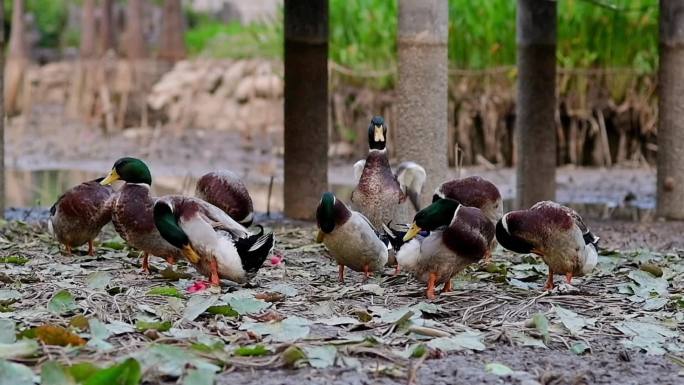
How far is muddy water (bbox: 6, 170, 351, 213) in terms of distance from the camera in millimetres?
14242

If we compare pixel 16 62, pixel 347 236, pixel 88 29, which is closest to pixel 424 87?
pixel 347 236

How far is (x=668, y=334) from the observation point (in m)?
5.81

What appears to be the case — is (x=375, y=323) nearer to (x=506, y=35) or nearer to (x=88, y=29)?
(x=506, y=35)

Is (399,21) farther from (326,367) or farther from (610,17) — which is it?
(610,17)

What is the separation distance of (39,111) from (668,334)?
18.9 meters

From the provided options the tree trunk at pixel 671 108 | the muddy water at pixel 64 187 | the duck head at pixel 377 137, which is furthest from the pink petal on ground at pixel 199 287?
the muddy water at pixel 64 187

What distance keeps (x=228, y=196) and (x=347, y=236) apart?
3.72 feet

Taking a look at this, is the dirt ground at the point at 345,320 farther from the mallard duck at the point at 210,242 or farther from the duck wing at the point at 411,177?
the duck wing at the point at 411,177

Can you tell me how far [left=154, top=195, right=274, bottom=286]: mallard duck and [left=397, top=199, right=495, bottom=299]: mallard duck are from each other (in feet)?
2.33

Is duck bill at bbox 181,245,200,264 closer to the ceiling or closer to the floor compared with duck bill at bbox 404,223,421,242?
closer to the floor

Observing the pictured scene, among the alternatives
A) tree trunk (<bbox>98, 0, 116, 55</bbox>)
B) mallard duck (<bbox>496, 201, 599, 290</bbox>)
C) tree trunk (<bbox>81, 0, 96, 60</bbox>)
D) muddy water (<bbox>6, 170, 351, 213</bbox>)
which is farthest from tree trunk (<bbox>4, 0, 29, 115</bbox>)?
mallard duck (<bbox>496, 201, 599, 290</bbox>)

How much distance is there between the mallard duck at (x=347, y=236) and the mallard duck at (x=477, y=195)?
80 centimetres

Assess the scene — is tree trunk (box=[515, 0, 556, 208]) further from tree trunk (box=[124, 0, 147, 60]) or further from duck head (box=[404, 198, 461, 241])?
tree trunk (box=[124, 0, 147, 60])

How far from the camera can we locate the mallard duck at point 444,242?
646 cm
